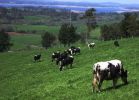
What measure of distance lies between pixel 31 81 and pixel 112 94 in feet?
56.1

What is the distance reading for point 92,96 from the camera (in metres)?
22.4

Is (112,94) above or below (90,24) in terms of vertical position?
above

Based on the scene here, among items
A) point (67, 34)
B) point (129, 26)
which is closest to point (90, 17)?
point (67, 34)

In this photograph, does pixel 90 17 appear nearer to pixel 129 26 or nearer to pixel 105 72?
pixel 129 26

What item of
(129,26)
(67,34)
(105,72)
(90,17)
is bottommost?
(67,34)

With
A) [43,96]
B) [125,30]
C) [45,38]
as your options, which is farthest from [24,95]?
[45,38]

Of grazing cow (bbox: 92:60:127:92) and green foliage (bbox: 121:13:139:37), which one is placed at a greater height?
grazing cow (bbox: 92:60:127:92)

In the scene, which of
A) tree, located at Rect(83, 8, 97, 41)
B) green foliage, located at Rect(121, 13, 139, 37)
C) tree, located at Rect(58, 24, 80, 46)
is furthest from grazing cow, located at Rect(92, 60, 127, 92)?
tree, located at Rect(83, 8, 97, 41)

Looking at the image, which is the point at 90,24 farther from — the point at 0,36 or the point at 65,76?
the point at 65,76

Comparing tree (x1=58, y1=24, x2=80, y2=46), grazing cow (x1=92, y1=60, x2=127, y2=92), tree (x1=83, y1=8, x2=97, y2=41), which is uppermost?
grazing cow (x1=92, y1=60, x2=127, y2=92)

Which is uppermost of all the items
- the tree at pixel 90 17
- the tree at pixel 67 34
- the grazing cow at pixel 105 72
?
the grazing cow at pixel 105 72

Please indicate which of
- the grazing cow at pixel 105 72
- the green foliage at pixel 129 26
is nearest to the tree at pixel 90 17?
the green foliage at pixel 129 26

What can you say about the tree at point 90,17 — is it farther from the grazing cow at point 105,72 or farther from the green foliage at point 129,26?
the grazing cow at point 105,72

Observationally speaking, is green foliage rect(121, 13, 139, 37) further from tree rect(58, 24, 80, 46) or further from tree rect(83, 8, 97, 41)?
tree rect(58, 24, 80, 46)
